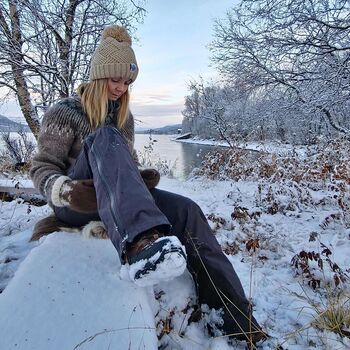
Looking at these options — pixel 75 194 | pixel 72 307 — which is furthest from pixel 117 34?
pixel 72 307

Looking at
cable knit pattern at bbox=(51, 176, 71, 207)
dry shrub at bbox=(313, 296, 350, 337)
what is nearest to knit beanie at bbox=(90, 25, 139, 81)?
cable knit pattern at bbox=(51, 176, 71, 207)

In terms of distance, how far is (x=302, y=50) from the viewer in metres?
4.89

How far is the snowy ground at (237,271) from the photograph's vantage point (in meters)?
1.10

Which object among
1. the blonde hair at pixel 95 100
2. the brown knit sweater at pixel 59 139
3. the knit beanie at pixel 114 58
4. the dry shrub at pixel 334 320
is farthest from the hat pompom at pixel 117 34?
the dry shrub at pixel 334 320

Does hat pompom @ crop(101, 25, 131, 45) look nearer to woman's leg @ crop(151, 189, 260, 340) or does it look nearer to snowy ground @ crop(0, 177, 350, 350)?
woman's leg @ crop(151, 189, 260, 340)

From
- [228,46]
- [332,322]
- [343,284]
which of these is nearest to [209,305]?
[332,322]

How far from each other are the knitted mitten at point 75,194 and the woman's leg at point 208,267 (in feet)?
1.10

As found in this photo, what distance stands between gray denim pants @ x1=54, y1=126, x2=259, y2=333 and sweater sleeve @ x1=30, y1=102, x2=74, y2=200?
0.70 feet

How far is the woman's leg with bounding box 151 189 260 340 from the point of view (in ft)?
4.29

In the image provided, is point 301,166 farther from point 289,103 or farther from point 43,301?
point 43,301

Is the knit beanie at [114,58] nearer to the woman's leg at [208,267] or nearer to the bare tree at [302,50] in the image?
the woman's leg at [208,267]

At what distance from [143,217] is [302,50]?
4866mm

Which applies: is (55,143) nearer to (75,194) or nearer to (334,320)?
(75,194)

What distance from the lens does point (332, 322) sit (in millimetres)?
1316
